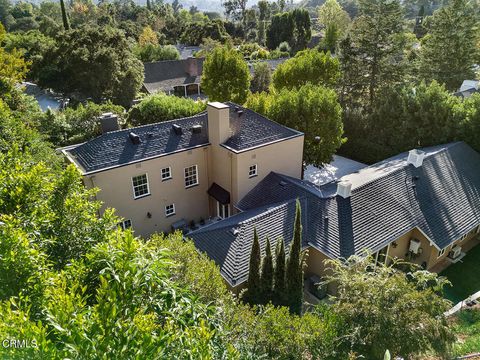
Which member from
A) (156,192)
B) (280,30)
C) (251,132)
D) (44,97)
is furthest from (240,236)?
(280,30)

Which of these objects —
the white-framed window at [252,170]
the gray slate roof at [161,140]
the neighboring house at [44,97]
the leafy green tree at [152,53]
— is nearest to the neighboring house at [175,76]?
the neighboring house at [44,97]

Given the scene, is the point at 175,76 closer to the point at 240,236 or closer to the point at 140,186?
the point at 140,186

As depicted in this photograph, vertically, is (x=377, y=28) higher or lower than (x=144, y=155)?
higher

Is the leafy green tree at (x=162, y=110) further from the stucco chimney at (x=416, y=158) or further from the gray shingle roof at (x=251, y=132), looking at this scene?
the stucco chimney at (x=416, y=158)

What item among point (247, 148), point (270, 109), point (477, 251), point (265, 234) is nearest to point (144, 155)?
point (247, 148)

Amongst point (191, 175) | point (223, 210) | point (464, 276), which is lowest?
point (464, 276)

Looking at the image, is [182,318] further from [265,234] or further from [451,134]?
[451,134]
